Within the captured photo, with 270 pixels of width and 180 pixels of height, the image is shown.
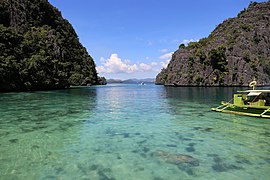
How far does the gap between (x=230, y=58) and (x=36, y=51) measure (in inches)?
3853

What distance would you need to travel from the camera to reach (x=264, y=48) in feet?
433

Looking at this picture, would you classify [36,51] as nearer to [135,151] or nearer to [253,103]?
[253,103]

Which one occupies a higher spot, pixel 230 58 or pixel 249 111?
pixel 230 58

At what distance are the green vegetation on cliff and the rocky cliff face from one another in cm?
6742

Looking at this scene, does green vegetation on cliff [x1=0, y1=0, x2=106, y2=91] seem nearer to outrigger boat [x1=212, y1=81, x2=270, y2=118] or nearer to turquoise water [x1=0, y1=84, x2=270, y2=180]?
turquoise water [x1=0, y1=84, x2=270, y2=180]

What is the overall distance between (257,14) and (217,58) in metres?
55.8

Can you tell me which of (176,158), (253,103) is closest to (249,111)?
(253,103)

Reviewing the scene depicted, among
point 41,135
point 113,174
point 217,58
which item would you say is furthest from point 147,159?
point 217,58

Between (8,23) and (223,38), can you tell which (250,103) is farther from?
(8,23)

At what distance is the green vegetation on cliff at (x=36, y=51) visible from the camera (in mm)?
72125

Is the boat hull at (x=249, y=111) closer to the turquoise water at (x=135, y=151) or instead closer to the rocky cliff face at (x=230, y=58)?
the turquoise water at (x=135, y=151)

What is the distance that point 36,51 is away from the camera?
90938 millimetres

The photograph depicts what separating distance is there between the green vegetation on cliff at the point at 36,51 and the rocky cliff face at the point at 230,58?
67.4 m

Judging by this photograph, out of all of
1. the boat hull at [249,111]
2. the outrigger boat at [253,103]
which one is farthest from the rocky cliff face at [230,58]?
the outrigger boat at [253,103]
